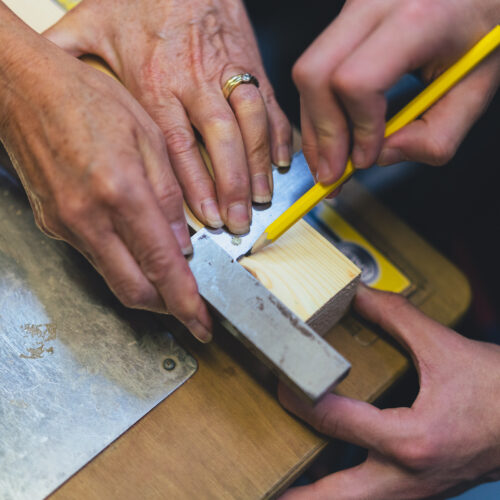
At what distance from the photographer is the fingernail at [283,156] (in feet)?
2.78

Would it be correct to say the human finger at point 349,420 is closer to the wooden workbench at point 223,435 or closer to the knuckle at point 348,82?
the wooden workbench at point 223,435

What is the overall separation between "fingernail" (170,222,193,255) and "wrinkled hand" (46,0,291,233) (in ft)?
0.21

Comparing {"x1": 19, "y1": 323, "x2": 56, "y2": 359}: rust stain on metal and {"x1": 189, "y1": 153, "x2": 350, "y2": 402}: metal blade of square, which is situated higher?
{"x1": 189, "y1": 153, "x2": 350, "y2": 402}: metal blade of square

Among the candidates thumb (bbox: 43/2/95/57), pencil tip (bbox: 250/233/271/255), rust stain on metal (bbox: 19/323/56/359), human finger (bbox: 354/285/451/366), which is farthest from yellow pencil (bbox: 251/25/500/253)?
thumb (bbox: 43/2/95/57)

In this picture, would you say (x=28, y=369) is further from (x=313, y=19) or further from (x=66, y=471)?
(x=313, y=19)

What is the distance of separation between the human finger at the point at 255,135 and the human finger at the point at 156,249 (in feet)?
0.64

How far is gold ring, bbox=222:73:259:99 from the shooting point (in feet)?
2.88

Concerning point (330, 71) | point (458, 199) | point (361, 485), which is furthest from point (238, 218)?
point (458, 199)

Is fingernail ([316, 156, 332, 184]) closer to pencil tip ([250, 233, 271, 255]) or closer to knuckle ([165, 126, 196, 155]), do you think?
pencil tip ([250, 233, 271, 255])

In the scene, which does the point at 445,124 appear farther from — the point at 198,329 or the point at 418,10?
the point at 198,329

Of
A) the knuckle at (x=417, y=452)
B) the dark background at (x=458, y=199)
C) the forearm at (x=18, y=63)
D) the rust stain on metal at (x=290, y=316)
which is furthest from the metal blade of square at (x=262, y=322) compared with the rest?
the dark background at (x=458, y=199)

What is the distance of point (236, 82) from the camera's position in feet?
2.90

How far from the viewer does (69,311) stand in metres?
0.80

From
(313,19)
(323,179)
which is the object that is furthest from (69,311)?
(313,19)
